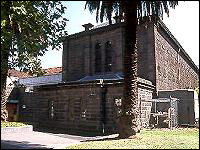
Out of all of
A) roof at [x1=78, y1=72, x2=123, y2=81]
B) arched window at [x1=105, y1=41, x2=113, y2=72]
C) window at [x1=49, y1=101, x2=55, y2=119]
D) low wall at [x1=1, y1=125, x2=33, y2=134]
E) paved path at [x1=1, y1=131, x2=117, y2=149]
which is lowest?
paved path at [x1=1, y1=131, x2=117, y2=149]

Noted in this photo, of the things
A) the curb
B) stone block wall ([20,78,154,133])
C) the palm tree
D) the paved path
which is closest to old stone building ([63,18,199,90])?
stone block wall ([20,78,154,133])

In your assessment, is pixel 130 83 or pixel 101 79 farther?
pixel 101 79

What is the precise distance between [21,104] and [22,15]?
22.2 meters

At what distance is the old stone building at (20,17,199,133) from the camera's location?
72.0 ft

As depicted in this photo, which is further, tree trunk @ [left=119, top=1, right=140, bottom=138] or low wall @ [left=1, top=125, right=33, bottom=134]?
low wall @ [left=1, top=125, right=33, bottom=134]

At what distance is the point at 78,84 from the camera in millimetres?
23781

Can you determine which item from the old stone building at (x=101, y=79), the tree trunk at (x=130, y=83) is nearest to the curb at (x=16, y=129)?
the old stone building at (x=101, y=79)

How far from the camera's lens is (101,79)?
23.4 meters

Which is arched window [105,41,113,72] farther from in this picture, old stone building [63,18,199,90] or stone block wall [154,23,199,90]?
stone block wall [154,23,199,90]

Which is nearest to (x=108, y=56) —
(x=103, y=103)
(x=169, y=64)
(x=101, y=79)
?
(x=101, y=79)

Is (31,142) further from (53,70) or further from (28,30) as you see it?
(53,70)

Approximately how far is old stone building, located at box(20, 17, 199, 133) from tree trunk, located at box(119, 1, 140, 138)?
19.6ft

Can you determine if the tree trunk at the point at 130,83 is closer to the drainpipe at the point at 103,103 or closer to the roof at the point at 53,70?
the drainpipe at the point at 103,103

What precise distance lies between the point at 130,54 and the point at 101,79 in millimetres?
8779
